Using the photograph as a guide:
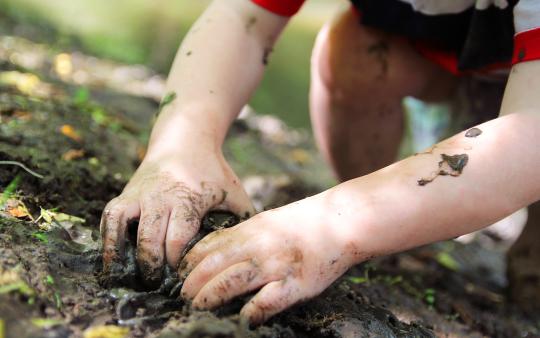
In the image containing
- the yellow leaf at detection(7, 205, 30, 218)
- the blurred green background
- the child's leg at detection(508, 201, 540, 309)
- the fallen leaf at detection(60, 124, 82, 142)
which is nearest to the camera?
the yellow leaf at detection(7, 205, 30, 218)

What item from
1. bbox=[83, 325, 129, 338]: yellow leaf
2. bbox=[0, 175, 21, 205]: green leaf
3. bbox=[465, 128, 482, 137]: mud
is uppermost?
bbox=[465, 128, 482, 137]: mud

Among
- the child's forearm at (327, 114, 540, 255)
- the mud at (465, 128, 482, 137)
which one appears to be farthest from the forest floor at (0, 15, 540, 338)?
the mud at (465, 128, 482, 137)

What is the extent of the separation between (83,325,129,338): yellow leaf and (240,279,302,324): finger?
244 mm

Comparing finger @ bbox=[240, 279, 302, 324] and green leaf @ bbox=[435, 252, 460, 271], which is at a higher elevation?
finger @ bbox=[240, 279, 302, 324]

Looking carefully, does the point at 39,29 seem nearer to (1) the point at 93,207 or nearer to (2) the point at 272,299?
(1) the point at 93,207

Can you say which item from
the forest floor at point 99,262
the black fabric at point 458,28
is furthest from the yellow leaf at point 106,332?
the black fabric at point 458,28

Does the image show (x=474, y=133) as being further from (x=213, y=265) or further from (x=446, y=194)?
(x=213, y=265)

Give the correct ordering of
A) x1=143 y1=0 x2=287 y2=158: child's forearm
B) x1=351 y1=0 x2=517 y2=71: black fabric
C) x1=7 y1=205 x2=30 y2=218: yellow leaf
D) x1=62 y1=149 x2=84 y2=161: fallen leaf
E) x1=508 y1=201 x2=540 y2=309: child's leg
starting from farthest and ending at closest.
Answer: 1. x1=508 y1=201 x2=540 y2=309: child's leg
2. x1=62 y1=149 x2=84 y2=161: fallen leaf
3. x1=351 y1=0 x2=517 y2=71: black fabric
4. x1=143 y1=0 x2=287 y2=158: child's forearm
5. x1=7 y1=205 x2=30 y2=218: yellow leaf

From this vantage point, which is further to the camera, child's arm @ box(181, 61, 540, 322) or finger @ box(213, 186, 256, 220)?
finger @ box(213, 186, 256, 220)

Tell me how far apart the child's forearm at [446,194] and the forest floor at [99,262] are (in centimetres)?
23

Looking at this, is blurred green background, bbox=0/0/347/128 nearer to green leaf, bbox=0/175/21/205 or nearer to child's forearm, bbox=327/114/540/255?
green leaf, bbox=0/175/21/205

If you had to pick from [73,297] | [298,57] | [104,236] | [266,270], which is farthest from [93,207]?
[298,57]

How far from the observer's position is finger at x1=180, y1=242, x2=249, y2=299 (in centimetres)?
120

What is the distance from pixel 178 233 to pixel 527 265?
1.57 metres
